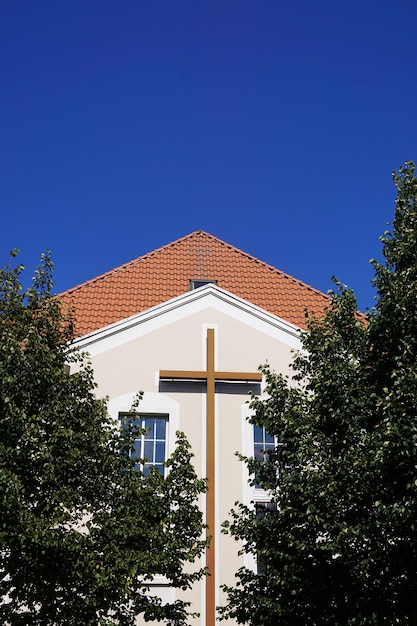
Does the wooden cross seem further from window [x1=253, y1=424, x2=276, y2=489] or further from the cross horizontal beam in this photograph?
window [x1=253, y1=424, x2=276, y2=489]

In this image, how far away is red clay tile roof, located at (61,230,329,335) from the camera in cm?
1841

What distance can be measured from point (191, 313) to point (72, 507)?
6.57m

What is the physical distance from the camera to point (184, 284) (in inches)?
770

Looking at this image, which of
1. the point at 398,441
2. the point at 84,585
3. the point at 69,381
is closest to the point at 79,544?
the point at 84,585

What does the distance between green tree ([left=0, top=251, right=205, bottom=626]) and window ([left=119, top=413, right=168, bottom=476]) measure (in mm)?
2953

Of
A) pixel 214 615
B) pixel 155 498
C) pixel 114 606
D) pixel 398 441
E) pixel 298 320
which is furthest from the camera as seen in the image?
pixel 298 320

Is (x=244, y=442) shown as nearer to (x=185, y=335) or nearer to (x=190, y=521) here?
(x=185, y=335)

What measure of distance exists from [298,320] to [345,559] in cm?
961

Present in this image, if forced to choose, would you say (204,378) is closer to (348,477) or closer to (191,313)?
(191,313)

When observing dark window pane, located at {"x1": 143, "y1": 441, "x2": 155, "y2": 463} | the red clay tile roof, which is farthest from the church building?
the red clay tile roof

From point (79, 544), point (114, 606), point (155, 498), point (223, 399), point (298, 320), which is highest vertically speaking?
point (298, 320)

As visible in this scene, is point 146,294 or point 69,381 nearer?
point 69,381

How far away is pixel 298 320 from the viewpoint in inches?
722

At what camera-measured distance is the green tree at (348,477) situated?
8.91 meters
